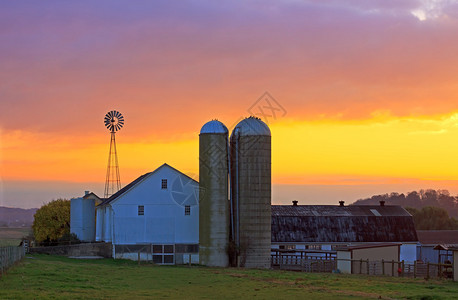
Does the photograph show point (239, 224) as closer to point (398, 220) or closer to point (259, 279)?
point (259, 279)

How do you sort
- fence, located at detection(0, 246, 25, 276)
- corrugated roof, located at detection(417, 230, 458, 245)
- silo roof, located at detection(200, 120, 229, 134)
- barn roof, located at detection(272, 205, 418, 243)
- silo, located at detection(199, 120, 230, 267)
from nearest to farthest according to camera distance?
fence, located at detection(0, 246, 25, 276) < silo, located at detection(199, 120, 230, 267) < silo roof, located at detection(200, 120, 229, 134) < barn roof, located at detection(272, 205, 418, 243) < corrugated roof, located at detection(417, 230, 458, 245)

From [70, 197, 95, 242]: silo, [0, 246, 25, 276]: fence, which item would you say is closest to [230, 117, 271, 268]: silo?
[70, 197, 95, 242]: silo

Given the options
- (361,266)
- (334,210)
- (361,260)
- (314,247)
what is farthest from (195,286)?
(334,210)

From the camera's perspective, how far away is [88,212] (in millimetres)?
69562

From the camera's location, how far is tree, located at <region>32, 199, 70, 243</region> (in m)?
74.9

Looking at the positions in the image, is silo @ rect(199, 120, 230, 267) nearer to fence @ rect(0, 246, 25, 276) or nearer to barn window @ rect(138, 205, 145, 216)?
barn window @ rect(138, 205, 145, 216)

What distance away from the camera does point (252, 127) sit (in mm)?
56562

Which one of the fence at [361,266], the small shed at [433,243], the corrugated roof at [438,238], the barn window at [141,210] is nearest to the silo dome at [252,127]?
the fence at [361,266]

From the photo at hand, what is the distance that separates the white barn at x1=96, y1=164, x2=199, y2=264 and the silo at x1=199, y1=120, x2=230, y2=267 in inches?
127

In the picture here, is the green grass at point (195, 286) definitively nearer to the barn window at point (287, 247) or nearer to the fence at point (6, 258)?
the fence at point (6, 258)

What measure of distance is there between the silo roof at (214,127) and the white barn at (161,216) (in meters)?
5.26

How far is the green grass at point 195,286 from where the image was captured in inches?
1161

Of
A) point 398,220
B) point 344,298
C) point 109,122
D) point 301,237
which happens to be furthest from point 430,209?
point 344,298

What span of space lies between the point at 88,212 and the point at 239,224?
2053cm
